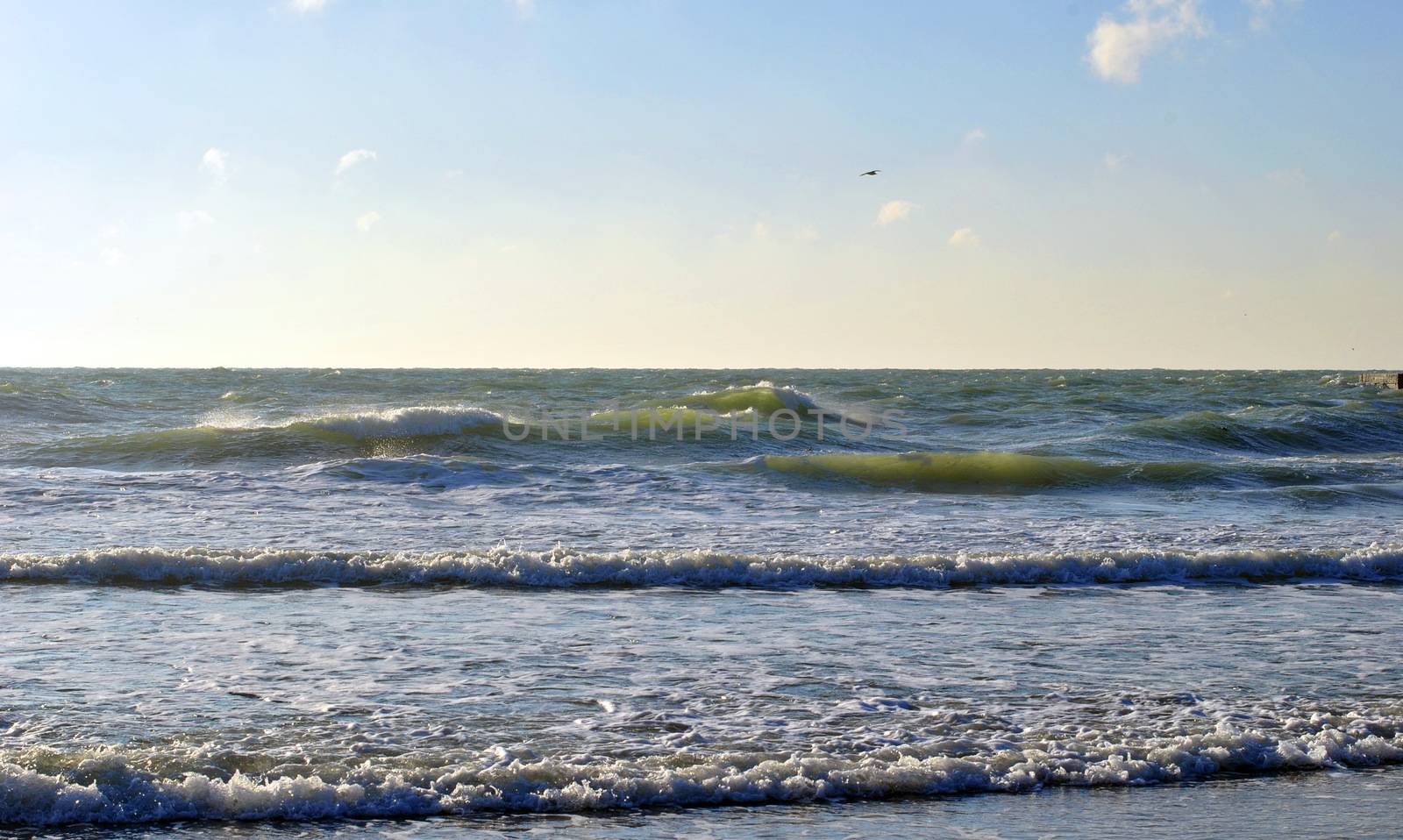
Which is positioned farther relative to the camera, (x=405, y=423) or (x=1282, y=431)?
(x=1282, y=431)

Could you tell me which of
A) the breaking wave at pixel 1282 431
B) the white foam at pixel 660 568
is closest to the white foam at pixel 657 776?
the white foam at pixel 660 568

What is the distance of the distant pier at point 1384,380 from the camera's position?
54281mm

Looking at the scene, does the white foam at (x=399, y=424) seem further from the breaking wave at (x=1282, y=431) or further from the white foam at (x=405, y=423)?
the breaking wave at (x=1282, y=431)

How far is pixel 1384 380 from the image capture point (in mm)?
58094

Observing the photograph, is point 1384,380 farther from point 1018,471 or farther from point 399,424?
point 399,424

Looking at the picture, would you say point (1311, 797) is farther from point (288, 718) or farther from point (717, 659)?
point (288, 718)

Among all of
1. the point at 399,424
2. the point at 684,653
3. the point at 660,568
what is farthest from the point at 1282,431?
the point at 684,653

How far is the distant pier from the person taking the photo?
5428cm

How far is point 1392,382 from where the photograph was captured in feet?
184

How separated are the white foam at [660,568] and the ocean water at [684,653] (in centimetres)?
4

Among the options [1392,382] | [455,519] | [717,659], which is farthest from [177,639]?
[1392,382]

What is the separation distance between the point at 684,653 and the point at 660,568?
276 cm

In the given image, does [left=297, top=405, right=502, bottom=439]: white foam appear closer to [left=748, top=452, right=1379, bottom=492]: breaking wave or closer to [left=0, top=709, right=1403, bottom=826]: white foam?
[left=748, top=452, right=1379, bottom=492]: breaking wave

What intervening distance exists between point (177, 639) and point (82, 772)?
2.55 meters
